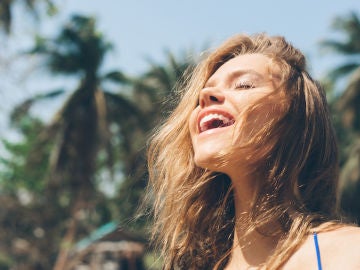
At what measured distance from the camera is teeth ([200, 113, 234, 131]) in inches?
69.6

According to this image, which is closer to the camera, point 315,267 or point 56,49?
point 315,267

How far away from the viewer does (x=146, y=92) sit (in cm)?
2319

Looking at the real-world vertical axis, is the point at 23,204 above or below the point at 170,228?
below

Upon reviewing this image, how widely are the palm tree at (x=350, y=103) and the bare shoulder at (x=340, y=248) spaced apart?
766 inches

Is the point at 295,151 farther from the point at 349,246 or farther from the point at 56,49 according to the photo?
the point at 56,49

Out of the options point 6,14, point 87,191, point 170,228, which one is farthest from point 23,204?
point 170,228

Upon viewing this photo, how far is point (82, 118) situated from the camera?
838 inches

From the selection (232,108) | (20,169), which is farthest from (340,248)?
(20,169)

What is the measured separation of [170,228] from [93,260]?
19.4 m

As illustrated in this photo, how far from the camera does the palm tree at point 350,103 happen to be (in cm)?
2040

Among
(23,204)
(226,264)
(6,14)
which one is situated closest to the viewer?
(226,264)

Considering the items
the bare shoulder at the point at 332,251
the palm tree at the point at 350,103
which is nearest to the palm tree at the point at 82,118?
the palm tree at the point at 350,103

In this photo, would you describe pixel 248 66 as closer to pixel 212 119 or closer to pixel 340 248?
pixel 212 119

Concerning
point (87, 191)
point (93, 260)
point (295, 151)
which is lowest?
point (93, 260)
